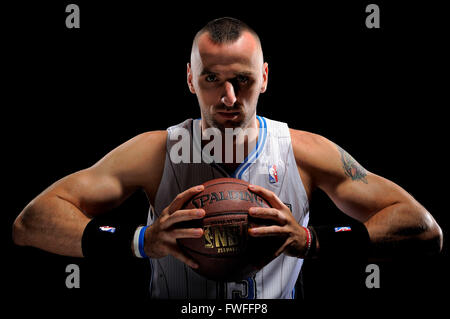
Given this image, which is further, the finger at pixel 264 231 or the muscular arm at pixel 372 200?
the muscular arm at pixel 372 200

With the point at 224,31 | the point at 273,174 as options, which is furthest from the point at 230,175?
the point at 224,31

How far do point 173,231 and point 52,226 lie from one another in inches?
37.0

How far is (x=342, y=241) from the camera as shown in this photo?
9.26ft

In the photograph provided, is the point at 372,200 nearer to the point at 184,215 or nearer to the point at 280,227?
the point at 280,227

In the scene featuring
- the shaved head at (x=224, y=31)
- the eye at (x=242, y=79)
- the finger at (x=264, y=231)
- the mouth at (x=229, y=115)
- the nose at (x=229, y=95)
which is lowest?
the finger at (x=264, y=231)

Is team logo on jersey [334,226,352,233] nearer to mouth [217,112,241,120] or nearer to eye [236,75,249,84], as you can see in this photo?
mouth [217,112,241,120]

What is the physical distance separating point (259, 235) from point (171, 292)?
3.83 feet

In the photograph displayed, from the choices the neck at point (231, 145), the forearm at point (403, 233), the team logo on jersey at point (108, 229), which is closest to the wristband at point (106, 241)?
the team logo on jersey at point (108, 229)

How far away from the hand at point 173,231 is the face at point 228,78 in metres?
0.60

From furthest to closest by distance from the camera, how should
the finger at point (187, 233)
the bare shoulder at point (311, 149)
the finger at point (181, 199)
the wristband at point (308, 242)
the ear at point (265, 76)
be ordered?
the bare shoulder at point (311, 149) < the ear at point (265, 76) < the wristband at point (308, 242) < the finger at point (181, 199) < the finger at point (187, 233)

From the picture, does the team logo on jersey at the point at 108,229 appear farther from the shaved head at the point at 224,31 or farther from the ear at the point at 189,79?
the shaved head at the point at 224,31

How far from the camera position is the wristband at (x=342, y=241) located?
9.18 ft

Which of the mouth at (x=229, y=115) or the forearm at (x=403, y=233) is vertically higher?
the mouth at (x=229, y=115)

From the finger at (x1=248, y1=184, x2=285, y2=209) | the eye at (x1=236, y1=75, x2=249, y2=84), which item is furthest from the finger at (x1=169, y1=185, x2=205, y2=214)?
the eye at (x1=236, y1=75, x2=249, y2=84)
